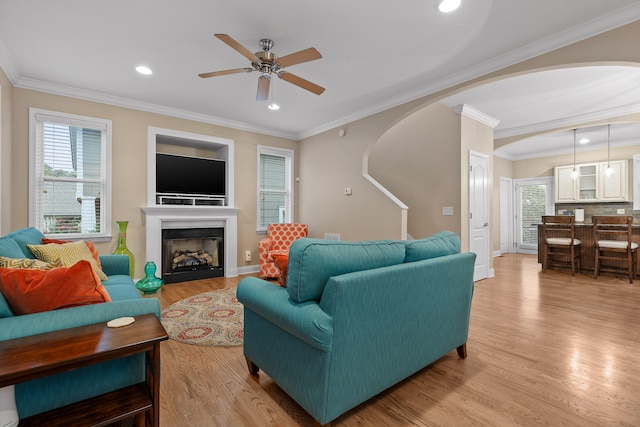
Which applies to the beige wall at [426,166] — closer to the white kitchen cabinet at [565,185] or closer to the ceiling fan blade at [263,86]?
the ceiling fan blade at [263,86]

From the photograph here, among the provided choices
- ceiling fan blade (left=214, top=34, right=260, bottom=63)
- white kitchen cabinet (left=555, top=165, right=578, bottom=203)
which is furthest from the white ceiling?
white kitchen cabinet (left=555, top=165, right=578, bottom=203)

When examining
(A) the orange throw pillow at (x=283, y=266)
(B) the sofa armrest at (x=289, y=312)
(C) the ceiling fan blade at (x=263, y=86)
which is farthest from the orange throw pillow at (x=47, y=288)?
(C) the ceiling fan blade at (x=263, y=86)

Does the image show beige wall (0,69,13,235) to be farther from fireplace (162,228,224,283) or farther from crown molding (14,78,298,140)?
fireplace (162,228,224,283)

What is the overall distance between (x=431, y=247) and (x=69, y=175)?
4.40m

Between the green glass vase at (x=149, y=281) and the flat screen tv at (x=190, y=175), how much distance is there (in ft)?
3.73

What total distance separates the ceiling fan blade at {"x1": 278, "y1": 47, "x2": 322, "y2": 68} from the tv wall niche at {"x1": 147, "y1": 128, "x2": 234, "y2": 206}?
274 centimetres

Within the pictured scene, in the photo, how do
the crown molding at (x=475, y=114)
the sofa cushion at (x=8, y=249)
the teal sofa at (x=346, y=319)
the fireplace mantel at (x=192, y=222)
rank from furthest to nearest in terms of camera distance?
the crown molding at (x=475, y=114)
the fireplace mantel at (x=192, y=222)
the sofa cushion at (x=8, y=249)
the teal sofa at (x=346, y=319)

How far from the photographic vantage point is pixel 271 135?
5.48 m

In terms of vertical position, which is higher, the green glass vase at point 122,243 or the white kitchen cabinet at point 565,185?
the white kitchen cabinet at point 565,185

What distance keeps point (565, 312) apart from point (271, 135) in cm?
494

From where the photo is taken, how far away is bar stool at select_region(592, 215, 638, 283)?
465 cm

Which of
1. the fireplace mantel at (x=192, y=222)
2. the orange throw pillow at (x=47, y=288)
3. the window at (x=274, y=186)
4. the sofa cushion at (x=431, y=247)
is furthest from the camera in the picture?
the window at (x=274, y=186)

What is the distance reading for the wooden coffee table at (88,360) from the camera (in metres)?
0.94

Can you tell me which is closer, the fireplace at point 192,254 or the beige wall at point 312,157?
the beige wall at point 312,157
